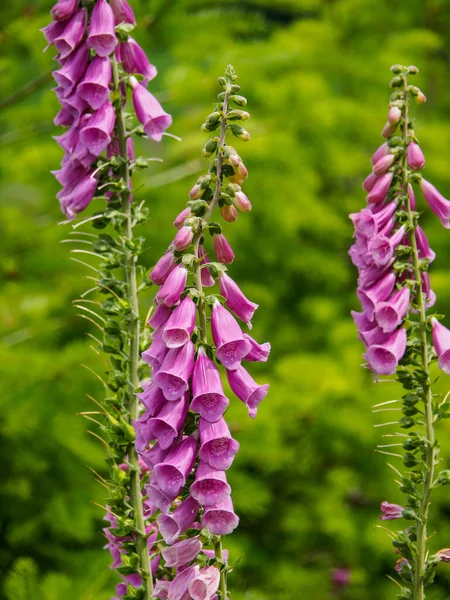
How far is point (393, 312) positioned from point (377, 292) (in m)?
0.06

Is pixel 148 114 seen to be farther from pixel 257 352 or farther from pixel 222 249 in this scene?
pixel 257 352

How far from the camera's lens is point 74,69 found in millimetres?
1657

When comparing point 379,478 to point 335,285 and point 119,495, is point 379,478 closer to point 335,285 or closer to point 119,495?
point 335,285

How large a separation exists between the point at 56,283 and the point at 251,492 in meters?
2.12

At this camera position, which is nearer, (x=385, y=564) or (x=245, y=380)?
(x=245, y=380)

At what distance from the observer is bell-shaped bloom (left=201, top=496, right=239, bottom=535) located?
3.86 ft

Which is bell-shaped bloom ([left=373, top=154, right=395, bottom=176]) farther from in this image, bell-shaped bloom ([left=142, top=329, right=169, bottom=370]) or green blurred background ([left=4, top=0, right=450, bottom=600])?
green blurred background ([left=4, top=0, right=450, bottom=600])

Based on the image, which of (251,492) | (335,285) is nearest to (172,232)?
(335,285)

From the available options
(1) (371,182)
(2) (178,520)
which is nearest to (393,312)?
(1) (371,182)

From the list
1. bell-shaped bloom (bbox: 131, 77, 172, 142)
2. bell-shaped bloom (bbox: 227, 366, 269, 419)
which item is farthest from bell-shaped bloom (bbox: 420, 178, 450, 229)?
bell-shaped bloom (bbox: 227, 366, 269, 419)

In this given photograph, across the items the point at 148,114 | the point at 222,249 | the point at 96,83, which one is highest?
the point at 96,83

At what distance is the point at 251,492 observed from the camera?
4.42 m

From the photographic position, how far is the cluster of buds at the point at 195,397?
47.4 inches

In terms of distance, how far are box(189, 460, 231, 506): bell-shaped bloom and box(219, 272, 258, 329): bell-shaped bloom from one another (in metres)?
0.28
